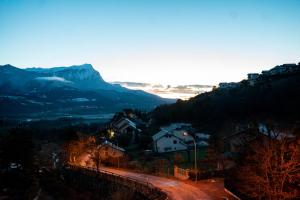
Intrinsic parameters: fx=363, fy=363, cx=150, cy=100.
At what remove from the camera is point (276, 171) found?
1115 inches

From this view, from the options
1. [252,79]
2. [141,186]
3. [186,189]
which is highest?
[252,79]

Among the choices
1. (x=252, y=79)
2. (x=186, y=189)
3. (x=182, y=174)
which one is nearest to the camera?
(x=186, y=189)

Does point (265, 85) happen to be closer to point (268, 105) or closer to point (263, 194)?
point (268, 105)

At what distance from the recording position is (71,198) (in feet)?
174

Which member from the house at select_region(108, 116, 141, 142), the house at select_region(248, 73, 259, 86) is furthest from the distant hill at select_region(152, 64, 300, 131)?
the house at select_region(108, 116, 141, 142)

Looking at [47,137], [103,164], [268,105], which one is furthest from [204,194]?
[47,137]

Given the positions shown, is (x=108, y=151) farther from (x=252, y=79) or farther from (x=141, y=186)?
(x=252, y=79)

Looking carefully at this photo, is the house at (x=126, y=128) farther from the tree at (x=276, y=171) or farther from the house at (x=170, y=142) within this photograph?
the tree at (x=276, y=171)

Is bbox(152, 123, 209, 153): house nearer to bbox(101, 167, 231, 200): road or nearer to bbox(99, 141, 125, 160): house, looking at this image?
bbox(99, 141, 125, 160): house

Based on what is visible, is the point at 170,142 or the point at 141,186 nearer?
the point at 141,186

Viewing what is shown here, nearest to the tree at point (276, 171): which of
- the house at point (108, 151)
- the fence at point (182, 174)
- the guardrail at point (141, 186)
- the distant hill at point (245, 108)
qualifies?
the guardrail at point (141, 186)

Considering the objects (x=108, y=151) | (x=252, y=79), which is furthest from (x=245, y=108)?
(x=252, y=79)

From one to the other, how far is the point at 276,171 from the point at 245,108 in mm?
71924

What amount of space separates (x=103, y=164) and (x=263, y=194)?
4361cm
